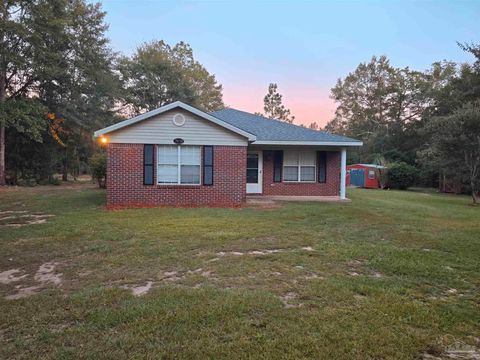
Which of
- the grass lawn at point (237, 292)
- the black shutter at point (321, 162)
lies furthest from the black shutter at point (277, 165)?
the grass lawn at point (237, 292)

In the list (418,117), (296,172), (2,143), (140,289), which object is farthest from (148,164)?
(418,117)

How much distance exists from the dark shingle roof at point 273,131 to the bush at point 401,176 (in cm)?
1287

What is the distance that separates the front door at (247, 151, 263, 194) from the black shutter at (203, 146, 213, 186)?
338cm

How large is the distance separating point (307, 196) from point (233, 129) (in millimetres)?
5155

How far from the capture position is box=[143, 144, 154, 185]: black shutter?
11.0 m

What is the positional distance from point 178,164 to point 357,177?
20.3 metres

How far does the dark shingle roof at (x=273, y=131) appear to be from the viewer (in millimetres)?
13898

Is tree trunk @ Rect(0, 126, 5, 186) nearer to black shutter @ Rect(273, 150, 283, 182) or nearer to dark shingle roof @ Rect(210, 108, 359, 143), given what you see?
dark shingle roof @ Rect(210, 108, 359, 143)

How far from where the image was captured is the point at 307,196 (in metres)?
14.7

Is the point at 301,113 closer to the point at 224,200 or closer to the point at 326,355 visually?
the point at 224,200

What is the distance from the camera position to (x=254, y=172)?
14688 mm

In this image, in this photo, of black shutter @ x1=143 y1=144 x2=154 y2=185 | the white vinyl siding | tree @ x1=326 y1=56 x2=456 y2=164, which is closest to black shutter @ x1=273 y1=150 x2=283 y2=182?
the white vinyl siding

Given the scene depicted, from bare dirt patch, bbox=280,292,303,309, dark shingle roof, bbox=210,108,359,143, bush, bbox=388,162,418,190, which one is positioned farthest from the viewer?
bush, bbox=388,162,418,190

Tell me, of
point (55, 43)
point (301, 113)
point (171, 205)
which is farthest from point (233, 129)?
point (301, 113)
